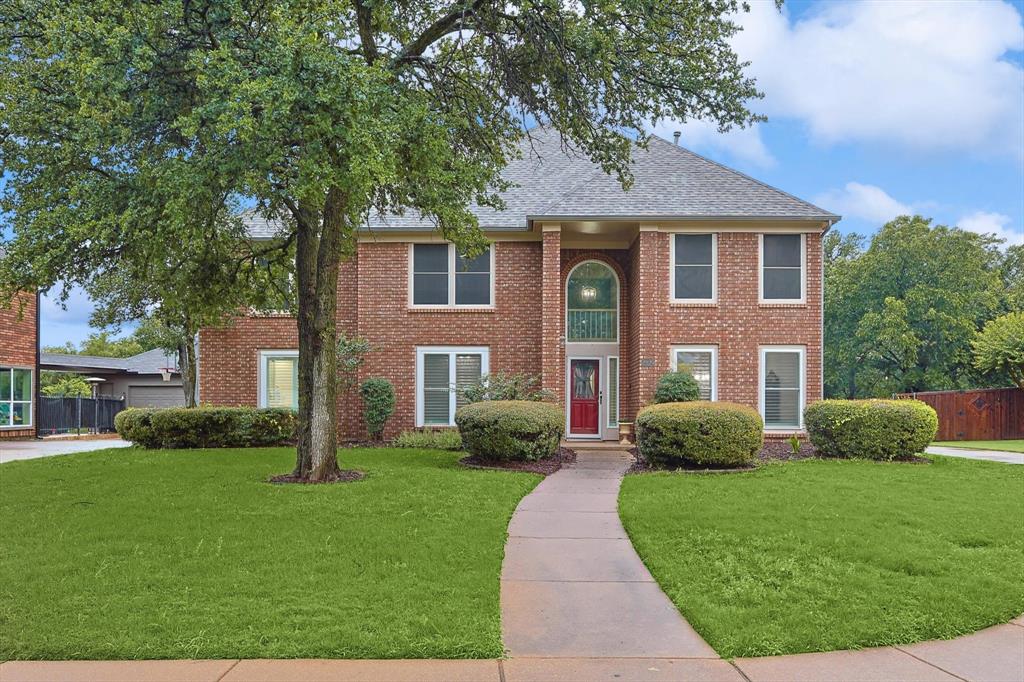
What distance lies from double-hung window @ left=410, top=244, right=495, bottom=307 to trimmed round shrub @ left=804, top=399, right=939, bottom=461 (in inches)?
314

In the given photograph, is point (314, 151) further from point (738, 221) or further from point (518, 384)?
point (738, 221)

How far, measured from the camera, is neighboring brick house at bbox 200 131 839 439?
16.6 m

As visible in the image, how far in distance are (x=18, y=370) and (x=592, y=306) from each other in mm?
18127

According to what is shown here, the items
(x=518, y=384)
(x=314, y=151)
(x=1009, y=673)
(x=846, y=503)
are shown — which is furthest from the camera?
(x=518, y=384)

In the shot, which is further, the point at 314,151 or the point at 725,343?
the point at 725,343

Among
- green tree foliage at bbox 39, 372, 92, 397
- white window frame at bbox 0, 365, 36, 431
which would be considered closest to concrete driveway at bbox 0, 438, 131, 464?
white window frame at bbox 0, 365, 36, 431

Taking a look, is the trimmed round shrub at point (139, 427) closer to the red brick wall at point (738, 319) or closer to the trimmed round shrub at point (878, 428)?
the red brick wall at point (738, 319)

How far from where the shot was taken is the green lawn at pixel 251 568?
4410 millimetres

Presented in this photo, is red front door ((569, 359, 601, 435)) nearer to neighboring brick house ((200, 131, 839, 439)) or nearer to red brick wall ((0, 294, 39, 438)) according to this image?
neighboring brick house ((200, 131, 839, 439))

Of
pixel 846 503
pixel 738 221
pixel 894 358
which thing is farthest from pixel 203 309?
pixel 894 358

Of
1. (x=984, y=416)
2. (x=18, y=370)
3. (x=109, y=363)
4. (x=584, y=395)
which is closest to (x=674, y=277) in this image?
(x=584, y=395)

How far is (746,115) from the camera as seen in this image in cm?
1052

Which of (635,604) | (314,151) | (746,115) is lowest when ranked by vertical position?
(635,604)

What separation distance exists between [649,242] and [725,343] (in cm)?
288
